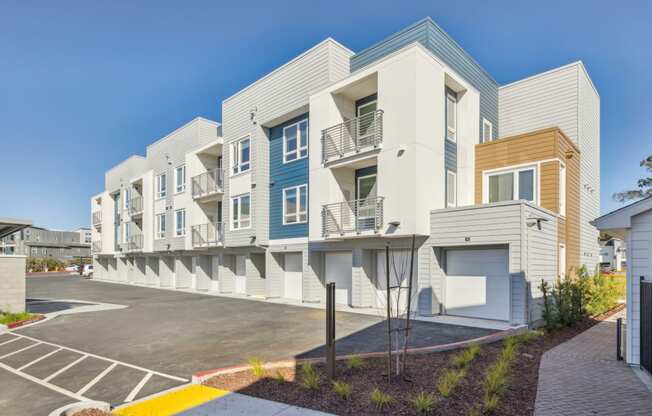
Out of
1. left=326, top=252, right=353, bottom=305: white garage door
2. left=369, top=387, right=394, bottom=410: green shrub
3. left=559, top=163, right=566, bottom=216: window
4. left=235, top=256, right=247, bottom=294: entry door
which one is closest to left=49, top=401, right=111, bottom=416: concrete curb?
left=369, top=387, right=394, bottom=410: green shrub

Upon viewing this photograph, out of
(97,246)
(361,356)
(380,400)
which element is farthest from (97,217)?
(380,400)

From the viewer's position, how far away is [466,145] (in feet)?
51.7

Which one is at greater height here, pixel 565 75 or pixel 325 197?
pixel 565 75

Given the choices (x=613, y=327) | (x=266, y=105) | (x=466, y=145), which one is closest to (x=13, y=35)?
(x=266, y=105)

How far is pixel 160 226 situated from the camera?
29.3 metres

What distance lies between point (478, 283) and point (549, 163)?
535 centimetres

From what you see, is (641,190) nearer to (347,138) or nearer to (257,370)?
(347,138)

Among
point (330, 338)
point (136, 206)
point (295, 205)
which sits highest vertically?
point (136, 206)

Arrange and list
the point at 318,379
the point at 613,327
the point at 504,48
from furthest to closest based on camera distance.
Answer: the point at 504,48
the point at 613,327
the point at 318,379

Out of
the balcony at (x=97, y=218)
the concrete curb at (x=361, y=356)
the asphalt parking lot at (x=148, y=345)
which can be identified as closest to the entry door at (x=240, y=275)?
the asphalt parking lot at (x=148, y=345)

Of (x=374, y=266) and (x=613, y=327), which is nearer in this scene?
(x=613, y=327)

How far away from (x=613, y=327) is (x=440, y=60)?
10.8 meters

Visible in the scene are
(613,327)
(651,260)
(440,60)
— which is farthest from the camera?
(440,60)

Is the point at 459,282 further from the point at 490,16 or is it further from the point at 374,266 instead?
the point at 490,16
